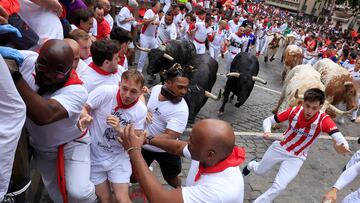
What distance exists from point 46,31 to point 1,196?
7.71 feet

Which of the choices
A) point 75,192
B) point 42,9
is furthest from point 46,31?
point 75,192

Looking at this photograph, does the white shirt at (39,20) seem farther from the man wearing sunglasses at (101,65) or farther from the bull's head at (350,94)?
the bull's head at (350,94)

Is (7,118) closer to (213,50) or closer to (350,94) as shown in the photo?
(350,94)

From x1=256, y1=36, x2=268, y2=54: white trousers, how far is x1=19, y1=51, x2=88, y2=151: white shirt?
51.4 feet

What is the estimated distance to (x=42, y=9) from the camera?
12.8 feet

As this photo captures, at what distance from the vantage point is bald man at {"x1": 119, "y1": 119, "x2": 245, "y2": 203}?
228cm

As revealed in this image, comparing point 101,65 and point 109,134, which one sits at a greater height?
point 101,65

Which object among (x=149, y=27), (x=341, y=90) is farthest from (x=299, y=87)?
(x=149, y=27)

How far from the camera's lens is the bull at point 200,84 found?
6.97 metres

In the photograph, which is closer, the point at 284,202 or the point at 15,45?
the point at 15,45

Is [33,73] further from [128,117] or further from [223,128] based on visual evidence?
[223,128]

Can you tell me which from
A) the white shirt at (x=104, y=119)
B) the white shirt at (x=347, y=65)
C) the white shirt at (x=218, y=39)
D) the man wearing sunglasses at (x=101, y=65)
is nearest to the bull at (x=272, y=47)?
the white shirt at (x=347, y=65)

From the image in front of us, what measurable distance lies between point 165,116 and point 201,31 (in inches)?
332

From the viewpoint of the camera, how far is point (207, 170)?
2412 mm
